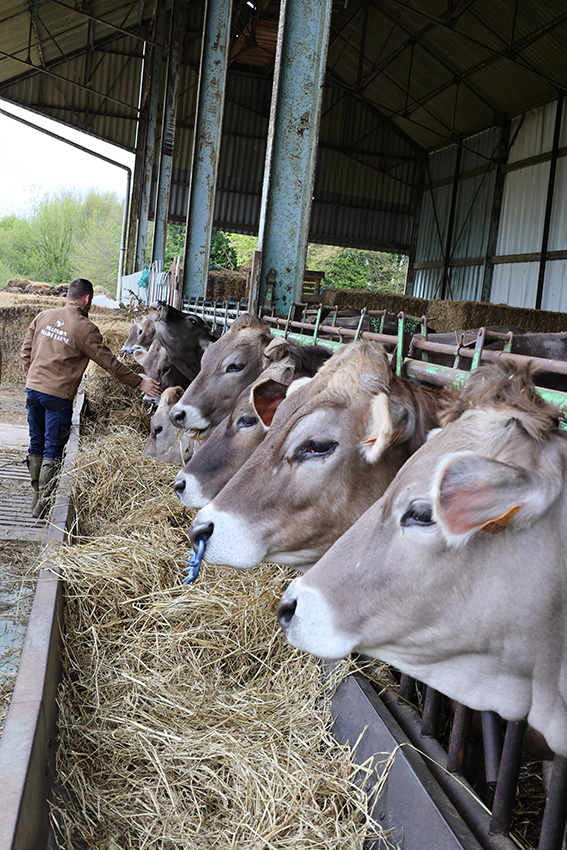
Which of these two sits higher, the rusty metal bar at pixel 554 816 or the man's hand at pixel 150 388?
the man's hand at pixel 150 388

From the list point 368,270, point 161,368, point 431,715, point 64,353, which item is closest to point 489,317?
point 161,368

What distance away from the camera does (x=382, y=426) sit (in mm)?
2168

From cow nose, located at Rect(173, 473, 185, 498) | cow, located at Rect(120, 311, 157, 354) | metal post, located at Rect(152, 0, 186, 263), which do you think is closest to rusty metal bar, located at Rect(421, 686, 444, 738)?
cow nose, located at Rect(173, 473, 185, 498)

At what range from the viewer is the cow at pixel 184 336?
23.2ft

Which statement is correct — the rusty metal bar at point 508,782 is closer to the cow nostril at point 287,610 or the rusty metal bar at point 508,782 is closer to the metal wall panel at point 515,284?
the cow nostril at point 287,610

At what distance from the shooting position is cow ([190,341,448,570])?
233cm

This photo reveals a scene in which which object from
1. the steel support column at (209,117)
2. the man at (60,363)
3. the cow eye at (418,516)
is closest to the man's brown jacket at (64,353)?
the man at (60,363)

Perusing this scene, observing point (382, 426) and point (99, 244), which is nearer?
point (382, 426)

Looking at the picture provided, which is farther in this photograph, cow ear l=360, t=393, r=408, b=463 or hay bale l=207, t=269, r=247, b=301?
hay bale l=207, t=269, r=247, b=301

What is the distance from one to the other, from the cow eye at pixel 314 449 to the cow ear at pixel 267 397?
0.71 metres

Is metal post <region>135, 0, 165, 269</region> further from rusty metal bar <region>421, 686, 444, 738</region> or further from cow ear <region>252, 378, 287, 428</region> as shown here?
rusty metal bar <region>421, 686, 444, 738</region>

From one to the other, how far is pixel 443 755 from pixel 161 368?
6.26m

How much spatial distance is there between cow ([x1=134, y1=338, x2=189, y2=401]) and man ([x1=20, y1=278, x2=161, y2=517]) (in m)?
0.71

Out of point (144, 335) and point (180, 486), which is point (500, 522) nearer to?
point (180, 486)
